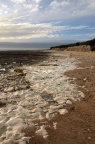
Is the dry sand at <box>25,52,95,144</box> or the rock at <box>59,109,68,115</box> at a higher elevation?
the rock at <box>59,109,68,115</box>

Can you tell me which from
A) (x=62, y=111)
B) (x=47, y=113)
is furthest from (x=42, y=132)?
(x=62, y=111)

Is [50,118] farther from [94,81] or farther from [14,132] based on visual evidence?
[94,81]

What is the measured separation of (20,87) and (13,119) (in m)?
4.68

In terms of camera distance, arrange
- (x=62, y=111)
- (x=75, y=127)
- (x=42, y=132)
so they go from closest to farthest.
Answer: (x=42, y=132)
(x=75, y=127)
(x=62, y=111)

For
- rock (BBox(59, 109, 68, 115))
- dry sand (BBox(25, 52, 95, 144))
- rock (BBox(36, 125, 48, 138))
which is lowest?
dry sand (BBox(25, 52, 95, 144))

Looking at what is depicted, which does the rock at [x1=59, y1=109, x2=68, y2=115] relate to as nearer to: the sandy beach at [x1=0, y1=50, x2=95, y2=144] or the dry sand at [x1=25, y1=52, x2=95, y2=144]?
the sandy beach at [x1=0, y1=50, x2=95, y2=144]

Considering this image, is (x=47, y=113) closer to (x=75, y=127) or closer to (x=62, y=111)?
(x=62, y=111)

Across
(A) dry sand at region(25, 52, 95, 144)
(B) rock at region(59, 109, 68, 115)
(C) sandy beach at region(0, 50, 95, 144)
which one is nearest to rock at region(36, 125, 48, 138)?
(C) sandy beach at region(0, 50, 95, 144)

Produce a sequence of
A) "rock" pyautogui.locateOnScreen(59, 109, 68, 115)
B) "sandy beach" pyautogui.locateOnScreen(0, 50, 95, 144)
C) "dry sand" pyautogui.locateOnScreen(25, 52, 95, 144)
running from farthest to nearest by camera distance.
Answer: "rock" pyautogui.locateOnScreen(59, 109, 68, 115) → "sandy beach" pyautogui.locateOnScreen(0, 50, 95, 144) → "dry sand" pyautogui.locateOnScreen(25, 52, 95, 144)

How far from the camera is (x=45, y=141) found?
6367 mm

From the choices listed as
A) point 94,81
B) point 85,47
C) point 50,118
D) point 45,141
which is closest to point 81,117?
point 50,118

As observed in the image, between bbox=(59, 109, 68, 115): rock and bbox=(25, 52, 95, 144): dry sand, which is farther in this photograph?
bbox=(59, 109, 68, 115): rock

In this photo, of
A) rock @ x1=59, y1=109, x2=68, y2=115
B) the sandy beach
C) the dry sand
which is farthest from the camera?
rock @ x1=59, y1=109, x2=68, y2=115

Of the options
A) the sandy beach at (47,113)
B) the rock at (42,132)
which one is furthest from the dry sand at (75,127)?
the rock at (42,132)
